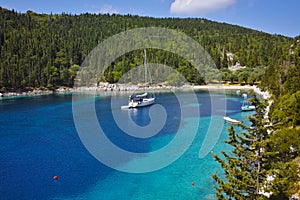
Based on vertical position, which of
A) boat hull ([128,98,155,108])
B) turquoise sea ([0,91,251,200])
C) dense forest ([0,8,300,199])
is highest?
dense forest ([0,8,300,199])

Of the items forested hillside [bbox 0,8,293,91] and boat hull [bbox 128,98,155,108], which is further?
forested hillside [bbox 0,8,293,91]

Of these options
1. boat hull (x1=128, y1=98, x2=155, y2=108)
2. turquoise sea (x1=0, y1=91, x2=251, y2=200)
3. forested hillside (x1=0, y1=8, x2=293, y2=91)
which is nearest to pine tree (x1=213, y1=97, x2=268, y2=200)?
turquoise sea (x1=0, y1=91, x2=251, y2=200)

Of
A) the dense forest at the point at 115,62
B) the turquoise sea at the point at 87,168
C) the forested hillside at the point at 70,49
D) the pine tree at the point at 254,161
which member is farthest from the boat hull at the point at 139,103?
the pine tree at the point at 254,161

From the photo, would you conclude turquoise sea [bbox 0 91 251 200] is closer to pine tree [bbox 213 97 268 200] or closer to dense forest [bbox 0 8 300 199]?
pine tree [bbox 213 97 268 200]

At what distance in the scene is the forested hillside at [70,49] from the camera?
289 feet

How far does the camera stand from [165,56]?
10631 centimetres

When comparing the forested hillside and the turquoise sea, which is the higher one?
the forested hillside

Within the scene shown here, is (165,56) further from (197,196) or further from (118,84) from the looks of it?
(197,196)

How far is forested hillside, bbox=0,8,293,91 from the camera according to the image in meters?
88.2

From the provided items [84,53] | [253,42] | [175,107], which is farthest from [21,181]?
[253,42]

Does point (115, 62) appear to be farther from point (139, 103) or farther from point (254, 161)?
point (254, 161)

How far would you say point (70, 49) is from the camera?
110m

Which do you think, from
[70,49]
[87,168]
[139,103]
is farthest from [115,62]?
[87,168]

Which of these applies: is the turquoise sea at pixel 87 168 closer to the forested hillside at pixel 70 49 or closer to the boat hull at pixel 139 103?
the boat hull at pixel 139 103
